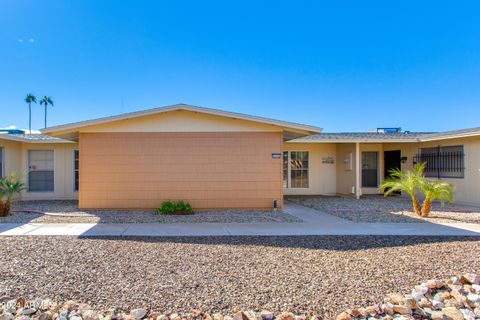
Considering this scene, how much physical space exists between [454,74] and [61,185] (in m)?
20.8

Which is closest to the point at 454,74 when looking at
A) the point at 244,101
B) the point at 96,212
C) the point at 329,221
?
the point at 244,101

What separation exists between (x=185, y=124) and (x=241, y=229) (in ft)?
14.4

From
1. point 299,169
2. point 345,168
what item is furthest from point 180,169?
point 345,168

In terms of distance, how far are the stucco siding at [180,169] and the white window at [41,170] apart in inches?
181

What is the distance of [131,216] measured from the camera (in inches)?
363

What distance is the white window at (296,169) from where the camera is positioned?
1591cm

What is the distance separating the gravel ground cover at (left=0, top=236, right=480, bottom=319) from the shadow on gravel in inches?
0.8

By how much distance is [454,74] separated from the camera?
1775 cm

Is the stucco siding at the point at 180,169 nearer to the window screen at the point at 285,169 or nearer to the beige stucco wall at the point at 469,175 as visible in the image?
the window screen at the point at 285,169

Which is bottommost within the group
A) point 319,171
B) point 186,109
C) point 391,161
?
point 319,171

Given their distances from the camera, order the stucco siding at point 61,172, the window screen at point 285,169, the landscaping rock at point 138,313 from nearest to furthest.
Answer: the landscaping rock at point 138,313 < the stucco siding at point 61,172 < the window screen at point 285,169

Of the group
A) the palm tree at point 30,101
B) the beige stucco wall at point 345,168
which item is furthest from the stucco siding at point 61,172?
the palm tree at point 30,101

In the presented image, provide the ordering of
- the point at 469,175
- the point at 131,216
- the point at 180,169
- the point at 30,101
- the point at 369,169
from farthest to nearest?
the point at 30,101, the point at 369,169, the point at 469,175, the point at 180,169, the point at 131,216

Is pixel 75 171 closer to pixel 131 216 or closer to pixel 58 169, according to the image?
pixel 58 169
